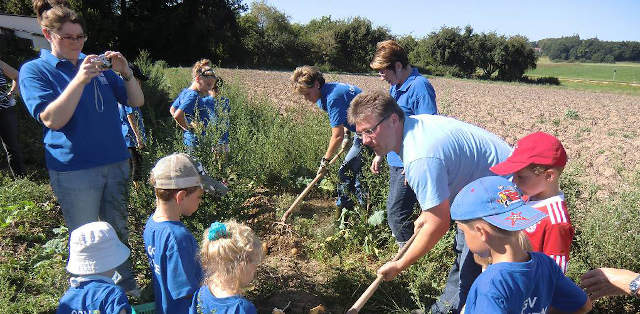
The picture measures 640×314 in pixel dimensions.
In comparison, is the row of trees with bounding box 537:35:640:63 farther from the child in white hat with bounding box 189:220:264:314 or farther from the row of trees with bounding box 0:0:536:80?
the child in white hat with bounding box 189:220:264:314

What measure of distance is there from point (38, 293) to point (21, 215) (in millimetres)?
1338

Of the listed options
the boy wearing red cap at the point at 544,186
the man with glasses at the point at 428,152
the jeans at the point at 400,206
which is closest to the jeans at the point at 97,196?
the man with glasses at the point at 428,152

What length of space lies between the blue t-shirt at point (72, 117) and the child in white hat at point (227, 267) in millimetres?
1242

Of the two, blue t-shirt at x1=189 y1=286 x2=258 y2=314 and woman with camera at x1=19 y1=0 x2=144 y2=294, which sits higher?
woman with camera at x1=19 y1=0 x2=144 y2=294

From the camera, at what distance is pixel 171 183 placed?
1974 millimetres

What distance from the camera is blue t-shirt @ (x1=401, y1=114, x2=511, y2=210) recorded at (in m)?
1.97

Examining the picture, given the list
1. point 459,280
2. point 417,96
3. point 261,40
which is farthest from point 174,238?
point 261,40

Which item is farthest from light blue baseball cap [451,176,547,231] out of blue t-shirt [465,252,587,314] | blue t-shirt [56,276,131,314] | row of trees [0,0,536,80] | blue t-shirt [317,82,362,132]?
row of trees [0,0,536,80]

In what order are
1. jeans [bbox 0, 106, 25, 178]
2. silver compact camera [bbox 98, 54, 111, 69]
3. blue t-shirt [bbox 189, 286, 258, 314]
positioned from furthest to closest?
jeans [bbox 0, 106, 25, 178], silver compact camera [bbox 98, 54, 111, 69], blue t-shirt [bbox 189, 286, 258, 314]

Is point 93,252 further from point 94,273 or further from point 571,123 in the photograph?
point 571,123

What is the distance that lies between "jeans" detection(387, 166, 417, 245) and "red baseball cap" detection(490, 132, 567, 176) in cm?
109

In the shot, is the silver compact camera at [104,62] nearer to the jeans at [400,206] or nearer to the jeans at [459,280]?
the jeans at [400,206]

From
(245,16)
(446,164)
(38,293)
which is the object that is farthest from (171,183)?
(245,16)

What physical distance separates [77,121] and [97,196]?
473mm
